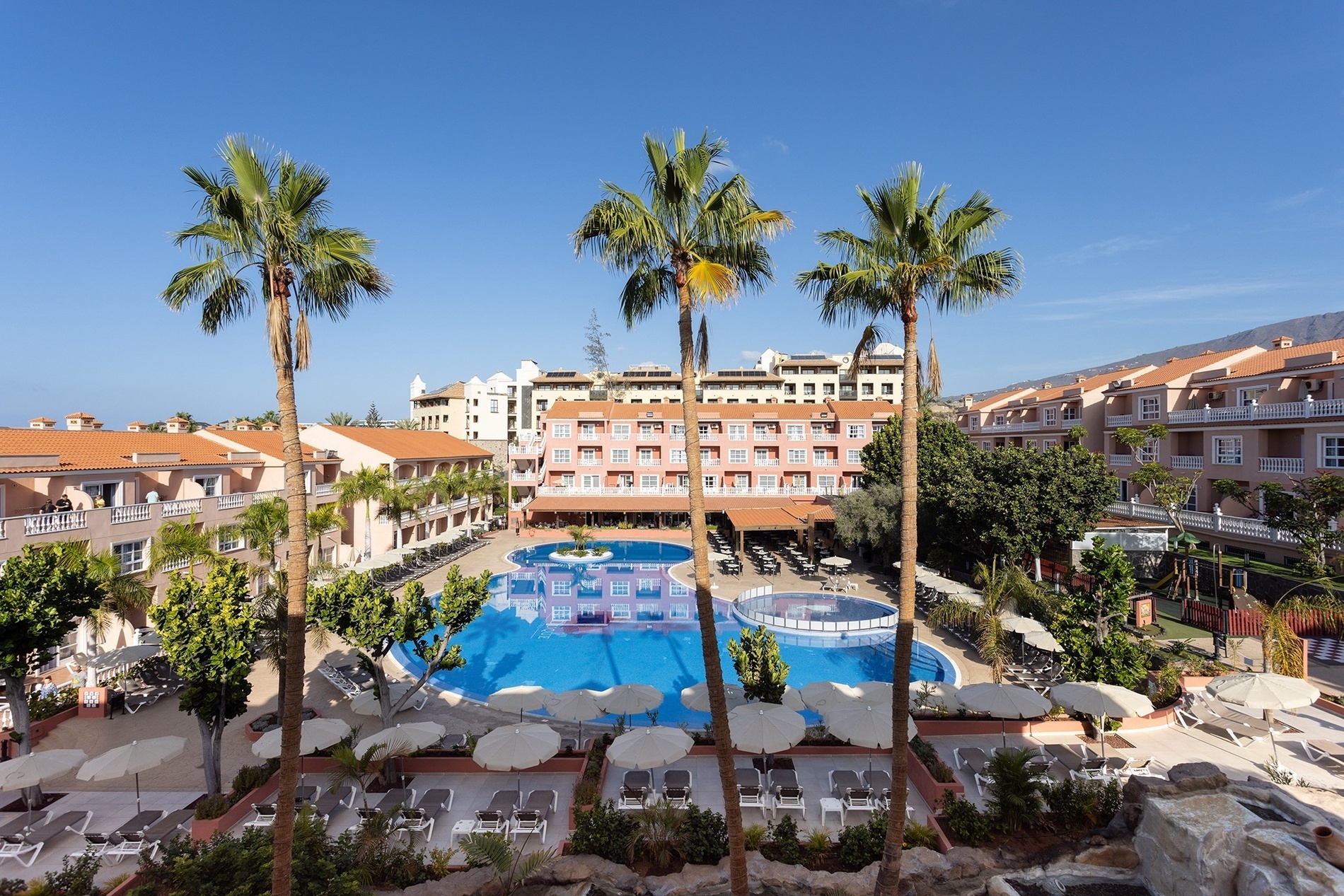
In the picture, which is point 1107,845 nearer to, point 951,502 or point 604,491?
point 951,502

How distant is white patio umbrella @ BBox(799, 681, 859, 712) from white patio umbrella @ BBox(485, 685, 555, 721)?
6.25m

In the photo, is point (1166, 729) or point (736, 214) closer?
point (736, 214)

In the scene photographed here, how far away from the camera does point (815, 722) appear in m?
15.8

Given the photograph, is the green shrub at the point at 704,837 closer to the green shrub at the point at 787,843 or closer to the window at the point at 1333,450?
the green shrub at the point at 787,843

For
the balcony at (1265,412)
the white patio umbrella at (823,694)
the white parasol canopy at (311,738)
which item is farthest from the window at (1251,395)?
the white parasol canopy at (311,738)

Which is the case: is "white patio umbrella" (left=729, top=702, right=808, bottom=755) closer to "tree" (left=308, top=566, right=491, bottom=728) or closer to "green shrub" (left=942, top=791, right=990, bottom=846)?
"green shrub" (left=942, top=791, right=990, bottom=846)

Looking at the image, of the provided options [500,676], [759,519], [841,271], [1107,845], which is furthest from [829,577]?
[841,271]

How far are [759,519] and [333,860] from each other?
30458 mm

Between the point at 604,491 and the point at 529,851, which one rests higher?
the point at 604,491

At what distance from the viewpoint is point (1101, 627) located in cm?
1468

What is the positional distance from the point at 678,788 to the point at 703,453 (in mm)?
38265

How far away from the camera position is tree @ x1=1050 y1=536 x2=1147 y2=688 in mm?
14016

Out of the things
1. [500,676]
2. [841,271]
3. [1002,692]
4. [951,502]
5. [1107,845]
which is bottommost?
[500,676]

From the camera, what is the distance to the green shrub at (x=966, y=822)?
9.61 meters
